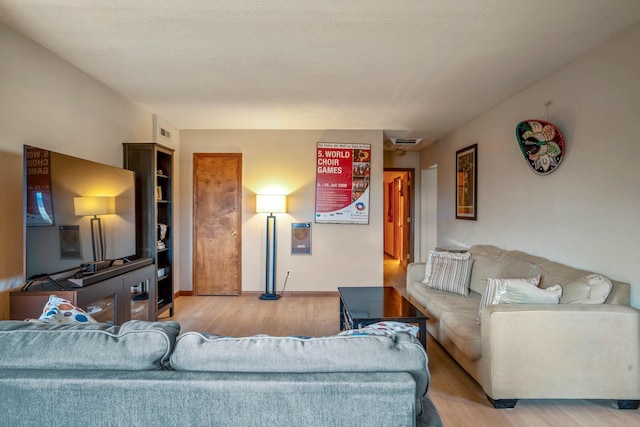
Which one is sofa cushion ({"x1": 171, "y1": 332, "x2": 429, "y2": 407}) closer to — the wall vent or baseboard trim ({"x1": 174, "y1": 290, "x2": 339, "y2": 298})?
baseboard trim ({"x1": 174, "y1": 290, "x2": 339, "y2": 298})

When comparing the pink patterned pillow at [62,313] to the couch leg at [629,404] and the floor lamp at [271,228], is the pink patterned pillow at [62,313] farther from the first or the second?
the floor lamp at [271,228]

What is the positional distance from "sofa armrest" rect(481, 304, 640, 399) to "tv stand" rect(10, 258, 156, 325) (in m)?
2.65

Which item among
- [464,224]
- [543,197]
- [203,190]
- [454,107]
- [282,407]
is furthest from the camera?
[203,190]

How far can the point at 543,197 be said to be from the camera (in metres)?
3.14

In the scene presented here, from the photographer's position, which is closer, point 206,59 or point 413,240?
point 206,59

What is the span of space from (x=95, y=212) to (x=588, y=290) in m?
3.54

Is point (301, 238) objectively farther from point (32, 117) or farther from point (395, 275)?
point (32, 117)

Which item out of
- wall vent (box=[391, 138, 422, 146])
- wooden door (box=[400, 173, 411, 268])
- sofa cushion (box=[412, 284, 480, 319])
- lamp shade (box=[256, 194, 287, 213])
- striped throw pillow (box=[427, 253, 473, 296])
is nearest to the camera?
sofa cushion (box=[412, 284, 480, 319])

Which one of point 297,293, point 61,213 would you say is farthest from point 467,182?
point 61,213

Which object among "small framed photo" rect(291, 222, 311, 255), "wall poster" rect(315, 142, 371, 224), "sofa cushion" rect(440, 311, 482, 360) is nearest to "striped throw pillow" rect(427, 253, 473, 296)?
"sofa cushion" rect(440, 311, 482, 360)

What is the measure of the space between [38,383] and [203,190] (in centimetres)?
430

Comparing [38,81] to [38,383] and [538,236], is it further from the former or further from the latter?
[538,236]

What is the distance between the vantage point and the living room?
7.63ft

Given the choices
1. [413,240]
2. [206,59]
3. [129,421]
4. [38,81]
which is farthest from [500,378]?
[413,240]
